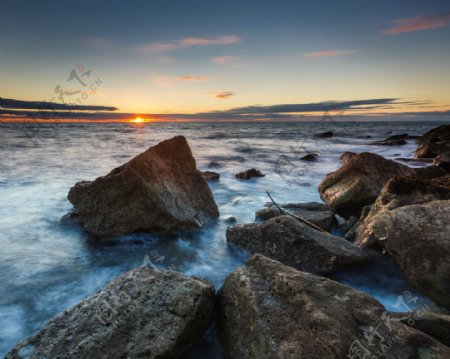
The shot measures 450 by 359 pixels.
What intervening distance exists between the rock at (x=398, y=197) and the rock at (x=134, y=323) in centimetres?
309

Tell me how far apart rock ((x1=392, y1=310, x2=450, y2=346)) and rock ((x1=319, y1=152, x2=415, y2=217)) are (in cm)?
395

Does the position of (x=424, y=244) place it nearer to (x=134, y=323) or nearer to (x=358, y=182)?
(x=358, y=182)

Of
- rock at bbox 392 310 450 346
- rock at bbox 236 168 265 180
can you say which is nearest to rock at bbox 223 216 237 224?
rock at bbox 392 310 450 346

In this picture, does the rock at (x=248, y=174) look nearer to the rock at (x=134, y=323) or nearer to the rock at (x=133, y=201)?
the rock at (x=133, y=201)

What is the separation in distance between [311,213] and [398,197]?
6.01ft

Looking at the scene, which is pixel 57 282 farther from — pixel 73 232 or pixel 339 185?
pixel 339 185

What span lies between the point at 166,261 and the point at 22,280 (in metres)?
2.19

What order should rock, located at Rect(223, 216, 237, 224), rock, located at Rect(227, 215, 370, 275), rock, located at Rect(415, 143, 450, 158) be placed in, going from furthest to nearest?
1. rock, located at Rect(415, 143, 450, 158)
2. rock, located at Rect(223, 216, 237, 224)
3. rock, located at Rect(227, 215, 370, 275)

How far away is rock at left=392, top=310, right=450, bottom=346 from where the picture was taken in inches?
114

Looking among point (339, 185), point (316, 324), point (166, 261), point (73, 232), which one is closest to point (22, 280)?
point (73, 232)

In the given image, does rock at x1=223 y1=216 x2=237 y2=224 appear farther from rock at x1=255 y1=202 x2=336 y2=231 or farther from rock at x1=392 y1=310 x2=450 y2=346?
rock at x1=392 y1=310 x2=450 y2=346

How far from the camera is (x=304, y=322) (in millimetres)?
2777

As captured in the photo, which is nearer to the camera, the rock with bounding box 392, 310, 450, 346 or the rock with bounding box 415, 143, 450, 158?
the rock with bounding box 392, 310, 450, 346

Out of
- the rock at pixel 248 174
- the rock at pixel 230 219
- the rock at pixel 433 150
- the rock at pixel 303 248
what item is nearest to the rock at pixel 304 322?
the rock at pixel 303 248
